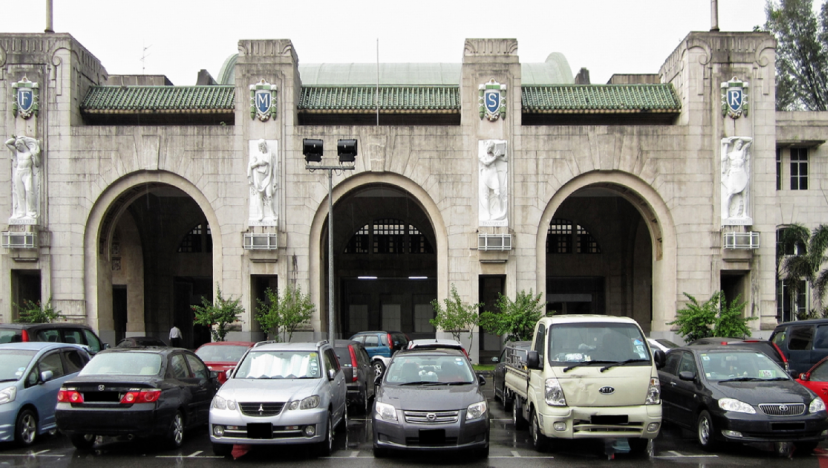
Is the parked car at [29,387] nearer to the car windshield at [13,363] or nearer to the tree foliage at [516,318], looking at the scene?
the car windshield at [13,363]

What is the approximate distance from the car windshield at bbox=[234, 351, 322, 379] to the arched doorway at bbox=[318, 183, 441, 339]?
21625 mm

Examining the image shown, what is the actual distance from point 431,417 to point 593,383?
8.41 feet

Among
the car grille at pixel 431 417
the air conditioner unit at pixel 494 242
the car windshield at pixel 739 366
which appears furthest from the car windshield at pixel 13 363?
the air conditioner unit at pixel 494 242

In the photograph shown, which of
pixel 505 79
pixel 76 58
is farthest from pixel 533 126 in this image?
pixel 76 58

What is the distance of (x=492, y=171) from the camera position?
2638 cm

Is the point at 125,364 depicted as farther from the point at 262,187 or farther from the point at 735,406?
the point at 262,187

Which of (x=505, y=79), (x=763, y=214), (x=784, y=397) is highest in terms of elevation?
(x=505, y=79)

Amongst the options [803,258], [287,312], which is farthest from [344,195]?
[803,258]

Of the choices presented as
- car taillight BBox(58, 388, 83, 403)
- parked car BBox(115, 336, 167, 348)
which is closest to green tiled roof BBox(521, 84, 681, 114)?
parked car BBox(115, 336, 167, 348)

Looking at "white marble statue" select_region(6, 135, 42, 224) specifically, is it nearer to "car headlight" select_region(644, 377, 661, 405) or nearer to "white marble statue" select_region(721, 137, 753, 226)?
"car headlight" select_region(644, 377, 661, 405)

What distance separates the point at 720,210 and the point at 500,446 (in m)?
17.7

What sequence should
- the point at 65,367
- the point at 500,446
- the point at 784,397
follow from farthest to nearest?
the point at 65,367 → the point at 500,446 → the point at 784,397

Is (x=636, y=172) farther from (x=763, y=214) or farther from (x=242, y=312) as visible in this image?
(x=242, y=312)

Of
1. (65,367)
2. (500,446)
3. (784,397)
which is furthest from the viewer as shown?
(65,367)
